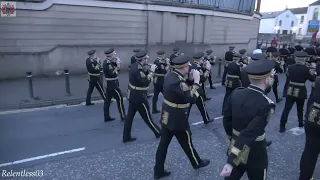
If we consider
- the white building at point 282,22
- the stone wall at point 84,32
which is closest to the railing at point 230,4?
the stone wall at point 84,32

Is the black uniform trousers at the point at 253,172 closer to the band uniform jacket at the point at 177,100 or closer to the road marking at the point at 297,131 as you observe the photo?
the band uniform jacket at the point at 177,100

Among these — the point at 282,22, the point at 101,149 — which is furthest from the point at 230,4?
the point at 282,22

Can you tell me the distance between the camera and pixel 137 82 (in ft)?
17.6

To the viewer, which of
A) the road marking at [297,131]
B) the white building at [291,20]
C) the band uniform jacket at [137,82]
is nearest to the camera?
the band uniform jacket at [137,82]

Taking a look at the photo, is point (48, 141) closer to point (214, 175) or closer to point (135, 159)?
point (135, 159)

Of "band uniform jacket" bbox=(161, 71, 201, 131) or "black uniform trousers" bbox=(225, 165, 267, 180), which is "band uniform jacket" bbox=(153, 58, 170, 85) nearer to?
"band uniform jacket" bbox=(161, 71, 201, 131)

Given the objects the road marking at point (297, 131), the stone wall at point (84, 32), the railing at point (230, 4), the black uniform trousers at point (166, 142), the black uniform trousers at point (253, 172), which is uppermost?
the railing at point (230, 4)

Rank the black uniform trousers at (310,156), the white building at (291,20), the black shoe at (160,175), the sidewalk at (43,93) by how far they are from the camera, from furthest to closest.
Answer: the white building at (291,20) → the sidewalk at (43,93) → the black shoe at (160,175) → the black uniform trousers at (310,156)

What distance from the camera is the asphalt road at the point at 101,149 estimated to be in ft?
14.5

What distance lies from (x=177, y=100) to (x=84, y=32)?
33.8 feet

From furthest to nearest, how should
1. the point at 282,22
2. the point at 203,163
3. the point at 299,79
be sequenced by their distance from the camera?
the point at 282,22 → the point at 299,79 → the point at 203,163

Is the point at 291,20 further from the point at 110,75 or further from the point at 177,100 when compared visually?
the point at 177,100

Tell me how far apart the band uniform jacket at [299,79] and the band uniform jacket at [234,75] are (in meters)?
1.53

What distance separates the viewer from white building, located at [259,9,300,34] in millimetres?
67500
